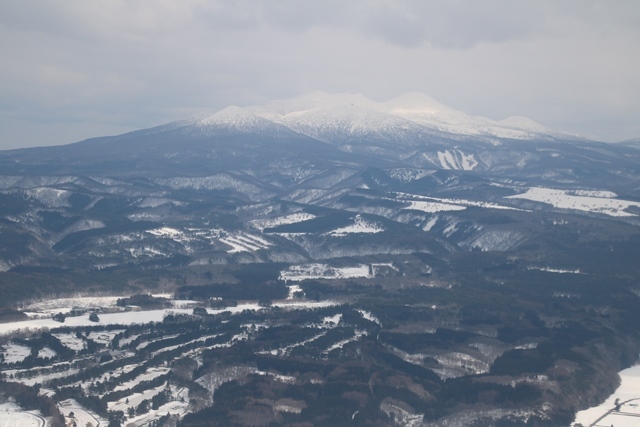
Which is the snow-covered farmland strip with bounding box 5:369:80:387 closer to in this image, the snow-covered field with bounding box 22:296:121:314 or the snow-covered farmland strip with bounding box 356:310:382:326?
the snow-covered field with bounding box 22:296:121:314

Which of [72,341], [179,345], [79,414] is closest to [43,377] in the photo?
[79,414]

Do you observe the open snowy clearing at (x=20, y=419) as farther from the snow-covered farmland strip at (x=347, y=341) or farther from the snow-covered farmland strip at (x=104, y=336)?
the snow-covered farmland strip at (x=347, y=341)

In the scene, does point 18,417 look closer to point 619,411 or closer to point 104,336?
point 104,336

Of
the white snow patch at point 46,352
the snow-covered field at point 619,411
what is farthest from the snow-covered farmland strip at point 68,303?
the snow-covered field at point 619,411

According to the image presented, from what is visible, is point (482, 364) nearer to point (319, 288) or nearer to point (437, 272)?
point (319, 288)

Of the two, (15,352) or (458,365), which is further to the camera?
(15,352)
